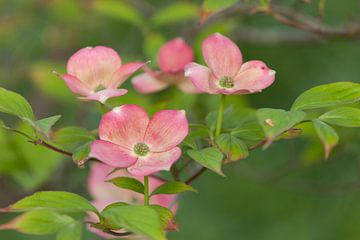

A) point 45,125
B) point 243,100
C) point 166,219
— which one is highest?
point 45,125

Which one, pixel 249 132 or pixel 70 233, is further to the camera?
pixel 249 132

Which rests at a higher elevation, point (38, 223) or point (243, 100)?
point (38, 223)

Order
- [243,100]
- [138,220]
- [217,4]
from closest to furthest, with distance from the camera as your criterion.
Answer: [138,220]
[217,4]
[243,100]

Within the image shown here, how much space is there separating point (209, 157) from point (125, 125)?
4.6 inches

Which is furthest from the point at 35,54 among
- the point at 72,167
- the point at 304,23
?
the point at 304,23

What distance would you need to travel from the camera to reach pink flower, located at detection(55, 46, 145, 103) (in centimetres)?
86

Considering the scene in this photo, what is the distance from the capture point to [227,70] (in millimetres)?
876

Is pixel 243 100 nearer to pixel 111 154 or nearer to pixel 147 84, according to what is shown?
pixel 147 84

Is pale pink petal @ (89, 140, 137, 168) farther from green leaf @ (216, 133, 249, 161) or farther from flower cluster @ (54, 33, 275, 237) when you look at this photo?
green leaf @ (216, 133, 249, 161)

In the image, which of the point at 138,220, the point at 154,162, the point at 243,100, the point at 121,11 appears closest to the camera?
the point at 138,220

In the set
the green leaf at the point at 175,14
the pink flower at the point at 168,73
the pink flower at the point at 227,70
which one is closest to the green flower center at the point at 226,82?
the pink flower at the point at 227,70

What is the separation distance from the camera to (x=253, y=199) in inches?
86.9

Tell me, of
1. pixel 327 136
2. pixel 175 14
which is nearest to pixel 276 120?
pixel 327 136

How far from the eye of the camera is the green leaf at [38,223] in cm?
71
